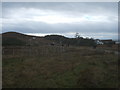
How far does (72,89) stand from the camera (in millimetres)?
7508

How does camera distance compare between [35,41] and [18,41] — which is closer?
[18,41]

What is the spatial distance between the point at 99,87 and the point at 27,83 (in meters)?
3.63

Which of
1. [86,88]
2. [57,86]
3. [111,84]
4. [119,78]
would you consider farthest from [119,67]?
[57,86]

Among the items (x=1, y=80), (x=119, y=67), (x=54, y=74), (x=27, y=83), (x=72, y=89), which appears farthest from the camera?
(x=119, y=67)

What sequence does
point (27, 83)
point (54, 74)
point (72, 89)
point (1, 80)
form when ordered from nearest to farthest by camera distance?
point (72, 89) → point (27, 83) → point (1, 80) → point (54, 74)

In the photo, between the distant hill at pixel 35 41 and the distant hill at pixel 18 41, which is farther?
the distant hill at pixel 35 41

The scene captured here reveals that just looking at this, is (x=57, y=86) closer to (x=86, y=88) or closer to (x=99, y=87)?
(x=86, y=88)

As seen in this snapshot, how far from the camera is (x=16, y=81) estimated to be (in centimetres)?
834

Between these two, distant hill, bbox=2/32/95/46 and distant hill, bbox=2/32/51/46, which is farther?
distant hill, bbox=2/32/95/46

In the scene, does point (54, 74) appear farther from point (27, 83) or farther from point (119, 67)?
point (119, 67)

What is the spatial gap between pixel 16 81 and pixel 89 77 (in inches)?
153

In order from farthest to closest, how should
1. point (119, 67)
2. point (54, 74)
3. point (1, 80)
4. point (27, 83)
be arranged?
point (119, 67)
point (54, 74)
point (1, 80)
point (27, 83)

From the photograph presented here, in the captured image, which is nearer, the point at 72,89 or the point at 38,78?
the point at 72,89

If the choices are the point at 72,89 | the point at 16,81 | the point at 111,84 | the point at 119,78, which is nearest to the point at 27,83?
the point at 16,81
